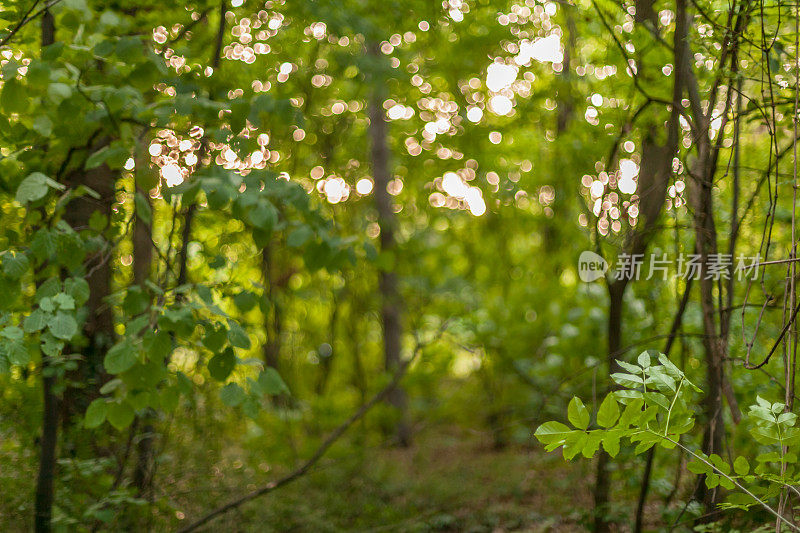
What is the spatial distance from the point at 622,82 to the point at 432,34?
7.00 ft

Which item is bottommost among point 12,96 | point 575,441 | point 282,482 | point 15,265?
point 282,482

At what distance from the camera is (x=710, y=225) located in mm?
2855

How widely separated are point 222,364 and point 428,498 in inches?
120

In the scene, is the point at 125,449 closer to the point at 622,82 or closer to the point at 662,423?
the point at 662,423

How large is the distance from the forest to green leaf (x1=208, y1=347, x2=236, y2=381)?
0.01 meters

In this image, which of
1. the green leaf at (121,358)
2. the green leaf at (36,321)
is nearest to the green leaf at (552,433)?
the green leaf at (121,358)

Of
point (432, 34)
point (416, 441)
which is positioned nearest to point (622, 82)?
point (432, 34)

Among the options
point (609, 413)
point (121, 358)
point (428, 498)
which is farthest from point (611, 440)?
point (428, 498)

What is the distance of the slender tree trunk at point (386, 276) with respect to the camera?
261 inches

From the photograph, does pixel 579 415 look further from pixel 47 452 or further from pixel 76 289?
pixel 47 452

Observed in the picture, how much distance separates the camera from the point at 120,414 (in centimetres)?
218

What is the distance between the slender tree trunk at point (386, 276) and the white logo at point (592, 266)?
10.0 feet

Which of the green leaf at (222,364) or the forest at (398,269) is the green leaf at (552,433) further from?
the green leaf at (222,364)

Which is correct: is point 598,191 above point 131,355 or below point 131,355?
above
